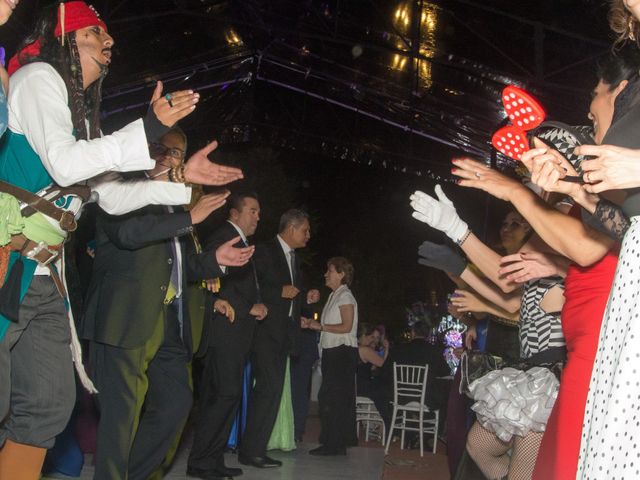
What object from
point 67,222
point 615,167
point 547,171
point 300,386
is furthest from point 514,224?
point 300,386

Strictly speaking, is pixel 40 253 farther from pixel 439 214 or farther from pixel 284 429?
pixel 284 429

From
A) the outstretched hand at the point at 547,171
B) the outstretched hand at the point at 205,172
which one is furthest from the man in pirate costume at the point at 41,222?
the outstretched hand at the point at 547,171

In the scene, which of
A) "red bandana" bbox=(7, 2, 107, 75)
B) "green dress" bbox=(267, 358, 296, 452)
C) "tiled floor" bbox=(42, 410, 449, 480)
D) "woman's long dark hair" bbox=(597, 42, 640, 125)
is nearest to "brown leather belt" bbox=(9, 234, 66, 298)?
"red bandana" bbox=(7, 2, 107, 75)

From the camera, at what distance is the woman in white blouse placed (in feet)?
25.8

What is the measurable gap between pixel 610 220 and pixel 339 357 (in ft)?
20.9

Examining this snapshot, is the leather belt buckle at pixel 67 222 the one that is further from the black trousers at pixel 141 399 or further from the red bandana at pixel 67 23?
the black trousers at pixel 141 399

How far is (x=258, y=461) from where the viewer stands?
251 inches

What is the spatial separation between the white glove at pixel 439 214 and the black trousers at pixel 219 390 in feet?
10.2

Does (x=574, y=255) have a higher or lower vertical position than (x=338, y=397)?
higher

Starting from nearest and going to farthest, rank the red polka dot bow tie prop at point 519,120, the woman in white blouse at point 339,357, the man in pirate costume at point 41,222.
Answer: the red polka dot bow tie prop at point 519,120 → the man in pirate costume at point 41,222 → the woman in white blouse at point 339,357

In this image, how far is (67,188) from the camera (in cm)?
278

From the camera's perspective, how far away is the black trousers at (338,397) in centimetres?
770

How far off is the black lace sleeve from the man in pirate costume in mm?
1469

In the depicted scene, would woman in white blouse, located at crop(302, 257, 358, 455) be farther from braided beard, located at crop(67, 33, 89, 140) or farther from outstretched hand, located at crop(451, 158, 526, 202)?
outstretched hand, located at crop(451, 158, 526, 202)
